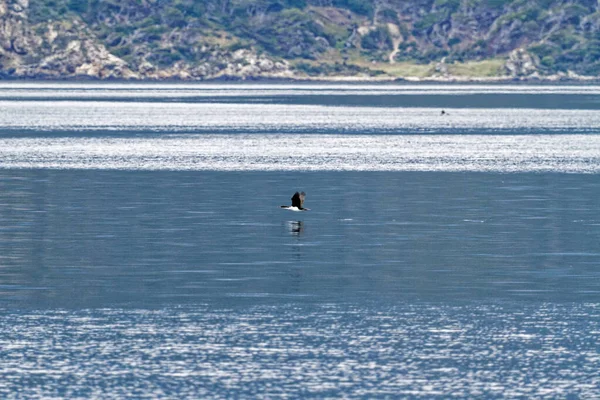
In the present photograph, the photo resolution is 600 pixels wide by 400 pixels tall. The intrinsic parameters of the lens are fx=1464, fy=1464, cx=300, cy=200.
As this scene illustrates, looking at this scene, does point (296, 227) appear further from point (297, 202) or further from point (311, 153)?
point (311, 153)

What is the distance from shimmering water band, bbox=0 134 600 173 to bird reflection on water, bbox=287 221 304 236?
37457mm

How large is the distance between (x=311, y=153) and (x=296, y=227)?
62235 mm

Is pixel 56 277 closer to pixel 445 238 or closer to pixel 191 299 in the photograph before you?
pixel 191 299

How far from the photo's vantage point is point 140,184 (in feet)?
292

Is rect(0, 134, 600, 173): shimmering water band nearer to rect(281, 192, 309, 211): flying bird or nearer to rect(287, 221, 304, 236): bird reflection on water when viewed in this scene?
rect(281, 192, 309, 211): flying bird

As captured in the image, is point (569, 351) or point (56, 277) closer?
point (569, 351)

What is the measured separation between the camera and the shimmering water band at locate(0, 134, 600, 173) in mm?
108062

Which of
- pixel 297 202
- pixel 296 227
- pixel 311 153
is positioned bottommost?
pixel 311 153

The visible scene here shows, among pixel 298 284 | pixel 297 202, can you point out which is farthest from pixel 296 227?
pixel 298 284

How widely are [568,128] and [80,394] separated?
503ft

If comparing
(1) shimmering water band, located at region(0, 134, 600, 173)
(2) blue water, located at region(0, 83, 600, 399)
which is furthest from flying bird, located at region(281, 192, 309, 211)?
(1) shimmering water band, located at region(0, 134, 600, 173)

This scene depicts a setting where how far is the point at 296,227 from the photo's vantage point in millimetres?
65438

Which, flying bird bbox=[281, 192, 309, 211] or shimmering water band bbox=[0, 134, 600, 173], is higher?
flying bird bbox=[281, 192, 309, 211]

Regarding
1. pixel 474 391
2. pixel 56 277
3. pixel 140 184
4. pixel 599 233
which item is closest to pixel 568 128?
pixel 140 184
